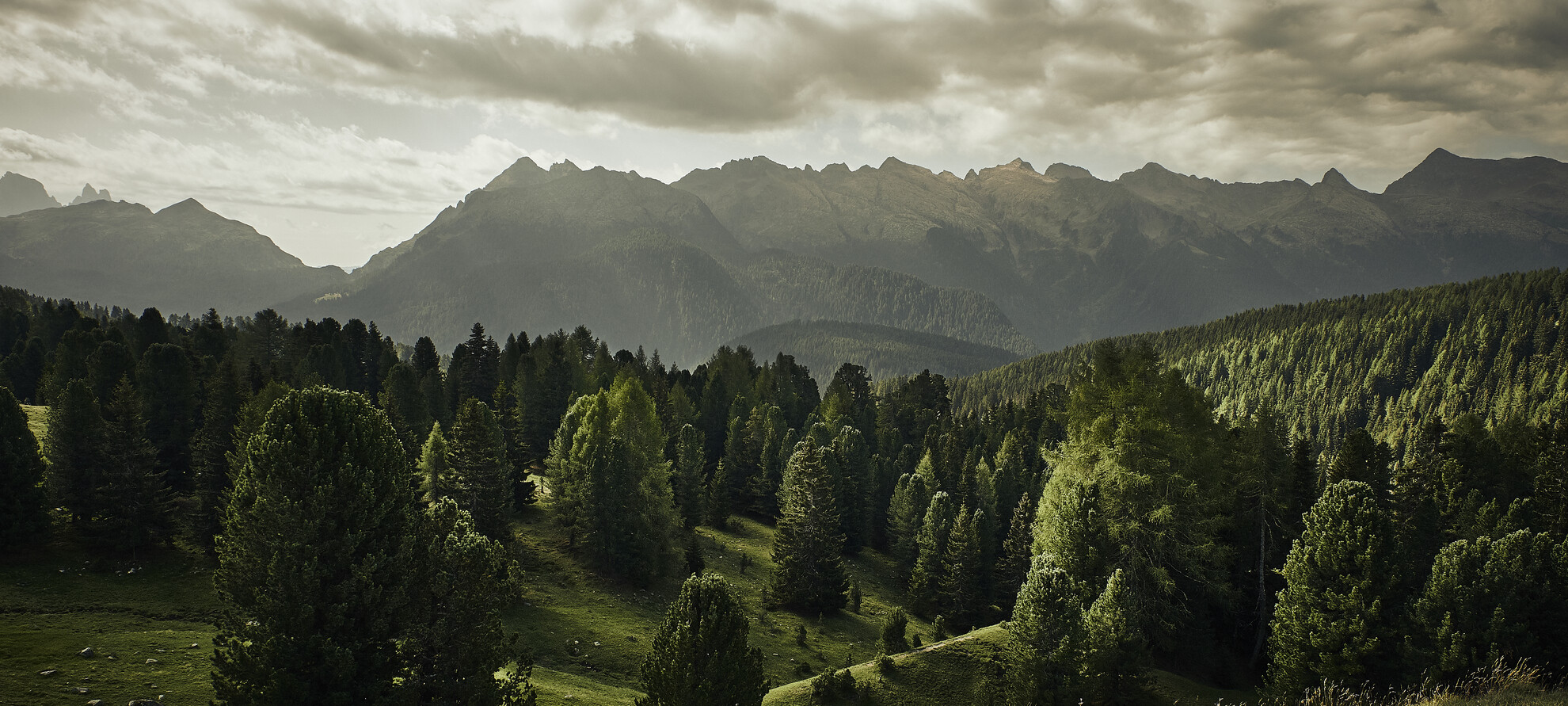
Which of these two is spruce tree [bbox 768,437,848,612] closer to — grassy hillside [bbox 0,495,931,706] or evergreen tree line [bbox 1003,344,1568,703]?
grassy hillside [bbox 0,495,931,706]

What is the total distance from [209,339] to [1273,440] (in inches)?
4144

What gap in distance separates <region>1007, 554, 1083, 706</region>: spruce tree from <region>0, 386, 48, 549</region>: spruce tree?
51.6 m

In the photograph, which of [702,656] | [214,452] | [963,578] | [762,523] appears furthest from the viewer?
[762,523]

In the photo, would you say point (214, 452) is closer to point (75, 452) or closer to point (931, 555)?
point (75, 452)

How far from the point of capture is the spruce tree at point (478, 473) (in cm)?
5028

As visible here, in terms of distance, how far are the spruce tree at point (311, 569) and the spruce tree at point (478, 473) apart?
1125 inches

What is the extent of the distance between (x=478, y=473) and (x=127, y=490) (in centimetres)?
1888

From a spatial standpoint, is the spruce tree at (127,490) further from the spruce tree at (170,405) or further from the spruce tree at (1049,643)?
the spruce tree at (1049,643)

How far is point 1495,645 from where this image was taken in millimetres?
28375

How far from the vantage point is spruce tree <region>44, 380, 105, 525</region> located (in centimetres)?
4300

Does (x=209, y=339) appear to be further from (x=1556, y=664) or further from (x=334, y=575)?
(x=1556, y=664)

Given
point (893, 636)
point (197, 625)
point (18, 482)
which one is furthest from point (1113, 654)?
point (18, 482)

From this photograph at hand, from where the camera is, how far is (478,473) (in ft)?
166

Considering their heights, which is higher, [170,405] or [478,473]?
[170,405]
